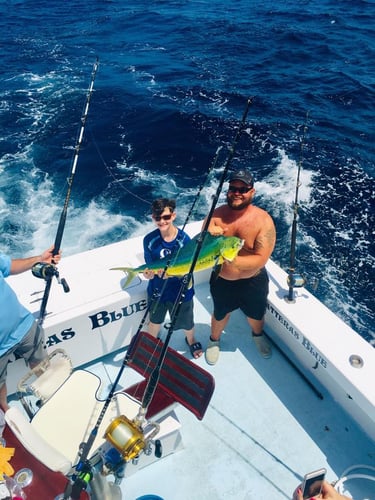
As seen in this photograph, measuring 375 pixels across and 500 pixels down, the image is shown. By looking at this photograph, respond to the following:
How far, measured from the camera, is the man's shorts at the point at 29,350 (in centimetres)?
251

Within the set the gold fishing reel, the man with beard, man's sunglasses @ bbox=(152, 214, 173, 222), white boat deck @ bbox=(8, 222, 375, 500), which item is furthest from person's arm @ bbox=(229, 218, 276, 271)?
the gold fishing reel

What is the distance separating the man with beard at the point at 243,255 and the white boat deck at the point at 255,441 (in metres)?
0.39

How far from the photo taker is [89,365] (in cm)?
346

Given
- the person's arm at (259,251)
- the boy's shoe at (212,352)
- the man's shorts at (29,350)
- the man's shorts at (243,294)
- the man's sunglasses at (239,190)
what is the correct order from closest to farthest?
the man's shorts at (29,350) < the man's sunglasses at (239,190) < the person's arm at (259,251) < the man's shorts at (243,294) < the boy's shoe at (212,352)

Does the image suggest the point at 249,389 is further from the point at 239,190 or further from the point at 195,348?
the point at 239,190

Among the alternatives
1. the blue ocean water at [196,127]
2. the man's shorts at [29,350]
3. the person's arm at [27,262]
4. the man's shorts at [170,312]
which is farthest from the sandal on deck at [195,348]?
the blue ocean water at [196,127]

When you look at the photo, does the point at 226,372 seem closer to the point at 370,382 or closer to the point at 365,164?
the point at 370,382

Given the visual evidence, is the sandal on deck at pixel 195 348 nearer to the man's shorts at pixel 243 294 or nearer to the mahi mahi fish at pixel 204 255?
the man's shorts at pixel 243 294

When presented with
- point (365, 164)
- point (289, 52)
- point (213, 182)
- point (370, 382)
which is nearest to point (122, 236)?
point (213, 182)

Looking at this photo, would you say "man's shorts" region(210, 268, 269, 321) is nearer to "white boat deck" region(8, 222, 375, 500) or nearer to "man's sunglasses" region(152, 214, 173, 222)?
"white boat deck" region(8, 222, 375, 500)

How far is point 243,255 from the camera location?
2887 millimetres

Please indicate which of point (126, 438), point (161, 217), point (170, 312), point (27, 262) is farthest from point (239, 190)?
point (126, 438)

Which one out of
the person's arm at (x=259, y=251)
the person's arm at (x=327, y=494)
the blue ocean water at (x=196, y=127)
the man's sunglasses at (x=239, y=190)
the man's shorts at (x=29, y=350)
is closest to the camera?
the person's arm at (x=327, y=494)

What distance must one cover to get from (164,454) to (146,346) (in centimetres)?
79
